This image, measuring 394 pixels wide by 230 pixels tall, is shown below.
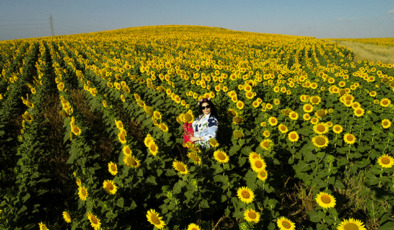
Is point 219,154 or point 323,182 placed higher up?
point 219,154

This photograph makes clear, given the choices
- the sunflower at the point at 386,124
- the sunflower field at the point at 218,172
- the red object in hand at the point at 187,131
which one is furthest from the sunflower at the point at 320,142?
the red object in hand at the point at 187,131

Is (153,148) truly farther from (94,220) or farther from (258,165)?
(258,165)

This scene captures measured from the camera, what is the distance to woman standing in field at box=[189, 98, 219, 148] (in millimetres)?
4047

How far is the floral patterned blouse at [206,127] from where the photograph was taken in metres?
4.05

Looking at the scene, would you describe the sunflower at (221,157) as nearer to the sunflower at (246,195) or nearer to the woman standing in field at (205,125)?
the sunflower at (246,195)

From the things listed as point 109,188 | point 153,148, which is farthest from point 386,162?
point 109,188

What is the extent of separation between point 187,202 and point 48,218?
285 cm

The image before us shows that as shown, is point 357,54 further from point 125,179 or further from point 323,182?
point 125,179

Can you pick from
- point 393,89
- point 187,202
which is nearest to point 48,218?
point 187,202

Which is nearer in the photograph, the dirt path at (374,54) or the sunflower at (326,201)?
the sunflower at (326,201)

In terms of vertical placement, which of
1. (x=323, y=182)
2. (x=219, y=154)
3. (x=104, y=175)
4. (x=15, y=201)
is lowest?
(x=104, y=175)

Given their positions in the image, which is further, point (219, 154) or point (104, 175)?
point (104, 175)

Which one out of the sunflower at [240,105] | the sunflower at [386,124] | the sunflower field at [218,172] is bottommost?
the sunflower field at [218,172]

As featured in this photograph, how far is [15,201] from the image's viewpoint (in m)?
2.79
